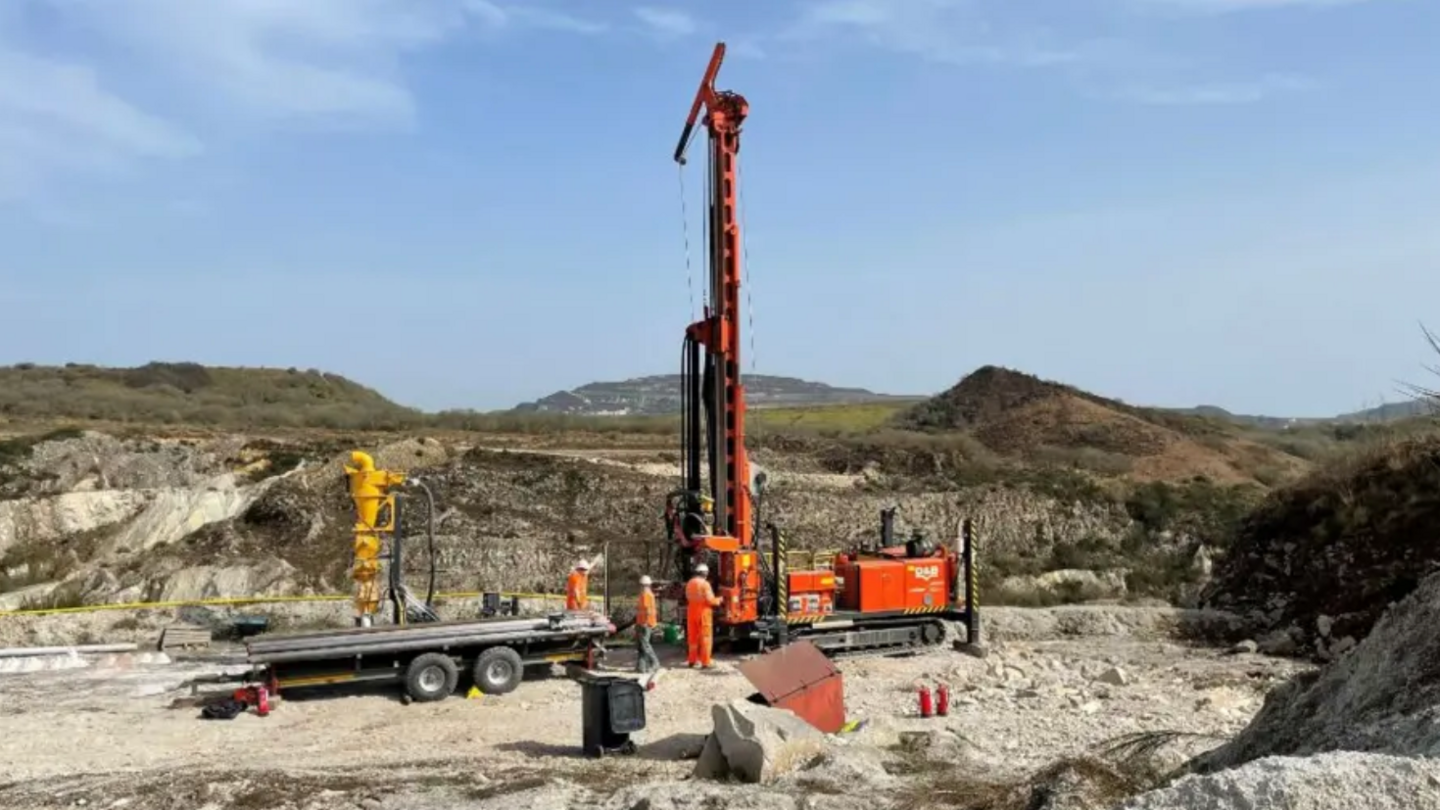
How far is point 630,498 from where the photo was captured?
30562 millimetres

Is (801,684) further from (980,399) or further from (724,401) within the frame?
(980,399)

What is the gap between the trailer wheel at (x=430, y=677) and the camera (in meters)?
13.8

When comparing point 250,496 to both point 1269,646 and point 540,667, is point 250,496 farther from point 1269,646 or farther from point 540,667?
point 1269,646

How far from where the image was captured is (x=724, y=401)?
54.1 feet

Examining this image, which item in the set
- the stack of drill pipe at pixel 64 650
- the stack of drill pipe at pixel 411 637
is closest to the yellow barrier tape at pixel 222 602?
the stack of drill pipe at pixel 64 650

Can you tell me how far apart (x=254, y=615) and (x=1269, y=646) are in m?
17.1

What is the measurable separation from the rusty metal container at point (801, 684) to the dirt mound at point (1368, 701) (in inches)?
196

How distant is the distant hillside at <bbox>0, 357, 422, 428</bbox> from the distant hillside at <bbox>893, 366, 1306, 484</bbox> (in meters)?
26.1

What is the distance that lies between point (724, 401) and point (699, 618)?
3132mm

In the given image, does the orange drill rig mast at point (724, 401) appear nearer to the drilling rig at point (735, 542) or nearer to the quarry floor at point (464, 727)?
the drilling rig at point (735, 542)

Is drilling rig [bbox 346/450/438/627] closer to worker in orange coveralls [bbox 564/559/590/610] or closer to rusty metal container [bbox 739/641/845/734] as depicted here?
worker in orange coveralls [bbox 564/559/590/610]

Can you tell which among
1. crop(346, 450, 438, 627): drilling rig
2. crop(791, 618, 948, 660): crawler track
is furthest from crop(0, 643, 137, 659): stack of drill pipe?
crop(791, 618, 948, 660): crawler track

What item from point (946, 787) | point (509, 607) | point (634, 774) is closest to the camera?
point (946, 787)

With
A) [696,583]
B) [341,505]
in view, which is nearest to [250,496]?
[341,505]
